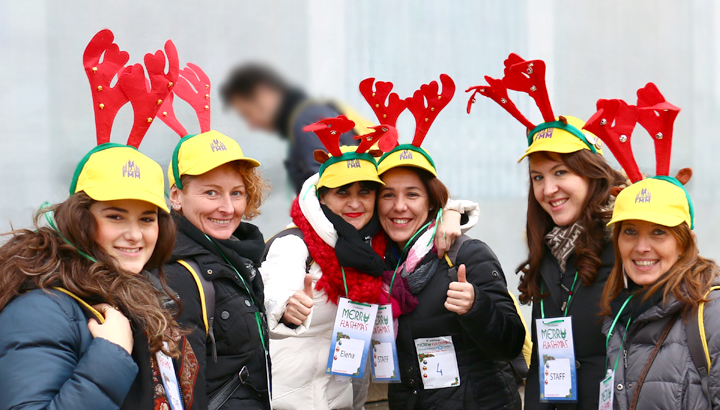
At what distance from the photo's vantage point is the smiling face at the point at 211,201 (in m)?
2.43

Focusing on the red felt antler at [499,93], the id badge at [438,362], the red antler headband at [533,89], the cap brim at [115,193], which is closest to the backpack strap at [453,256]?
the id badge at [438,362]

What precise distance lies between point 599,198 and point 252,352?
154 cm

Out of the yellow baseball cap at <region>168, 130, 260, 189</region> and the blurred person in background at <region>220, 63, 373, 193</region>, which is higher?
the blurred person in background at <region>220, 63, 373, 193</region>

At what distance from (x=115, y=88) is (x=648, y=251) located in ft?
6.27

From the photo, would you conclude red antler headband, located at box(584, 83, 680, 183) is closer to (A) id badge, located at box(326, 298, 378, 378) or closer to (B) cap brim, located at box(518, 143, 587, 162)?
(B) cap brim, located at box(518, 143, 587, 162)

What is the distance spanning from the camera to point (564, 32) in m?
5.63

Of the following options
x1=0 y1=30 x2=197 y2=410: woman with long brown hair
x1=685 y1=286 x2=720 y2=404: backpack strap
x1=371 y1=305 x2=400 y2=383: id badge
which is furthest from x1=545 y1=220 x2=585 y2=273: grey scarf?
x1=0 y1=30 x2=197 y2=410: woman with long brown hair

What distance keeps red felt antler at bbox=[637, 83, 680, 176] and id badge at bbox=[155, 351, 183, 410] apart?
1863 mm

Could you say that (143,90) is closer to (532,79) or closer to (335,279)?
(335,279)

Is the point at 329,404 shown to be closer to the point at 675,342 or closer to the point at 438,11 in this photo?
the point at 675,342

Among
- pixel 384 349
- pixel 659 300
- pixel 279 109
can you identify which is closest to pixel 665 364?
pixel 659 300

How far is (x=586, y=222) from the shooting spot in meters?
2.59

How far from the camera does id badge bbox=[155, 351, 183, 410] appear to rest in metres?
1.77

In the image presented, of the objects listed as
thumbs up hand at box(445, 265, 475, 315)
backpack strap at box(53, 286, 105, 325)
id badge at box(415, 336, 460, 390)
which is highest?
backpack strap at box(53, 286, 105, 325)
